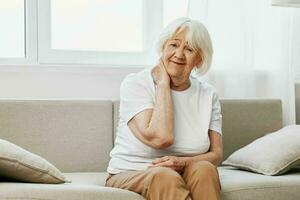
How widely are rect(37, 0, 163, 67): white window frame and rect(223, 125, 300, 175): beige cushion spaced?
944 mm

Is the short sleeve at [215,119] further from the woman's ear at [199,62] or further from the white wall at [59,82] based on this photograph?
the white wall at [59,82]

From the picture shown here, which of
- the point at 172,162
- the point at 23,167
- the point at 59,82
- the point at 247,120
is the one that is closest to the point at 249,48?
the point at 247,120

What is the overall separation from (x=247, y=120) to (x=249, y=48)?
520mm

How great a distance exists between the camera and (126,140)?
2.69 metres

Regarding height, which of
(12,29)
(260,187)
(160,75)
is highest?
(12,29)

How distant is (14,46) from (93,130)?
791 millimetres

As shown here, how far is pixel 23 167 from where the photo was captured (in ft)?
7.50

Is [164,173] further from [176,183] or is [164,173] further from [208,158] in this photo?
[208,158]

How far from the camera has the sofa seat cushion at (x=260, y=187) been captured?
2.51 m

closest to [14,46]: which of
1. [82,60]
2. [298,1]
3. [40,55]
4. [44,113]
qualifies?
[40,55]

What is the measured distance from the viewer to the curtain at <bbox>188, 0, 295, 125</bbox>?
3633 mm

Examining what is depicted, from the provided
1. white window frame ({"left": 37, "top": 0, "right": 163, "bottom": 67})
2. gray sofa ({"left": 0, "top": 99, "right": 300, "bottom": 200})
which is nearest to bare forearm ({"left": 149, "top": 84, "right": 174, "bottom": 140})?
gray sofa ({"left": 0, "top": 99, "right": 300, "bottom": 200})

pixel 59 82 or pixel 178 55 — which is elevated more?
pixel 178 55

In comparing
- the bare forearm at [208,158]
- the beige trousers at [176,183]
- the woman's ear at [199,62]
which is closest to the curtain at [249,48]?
the woman's ear at [199,62]
